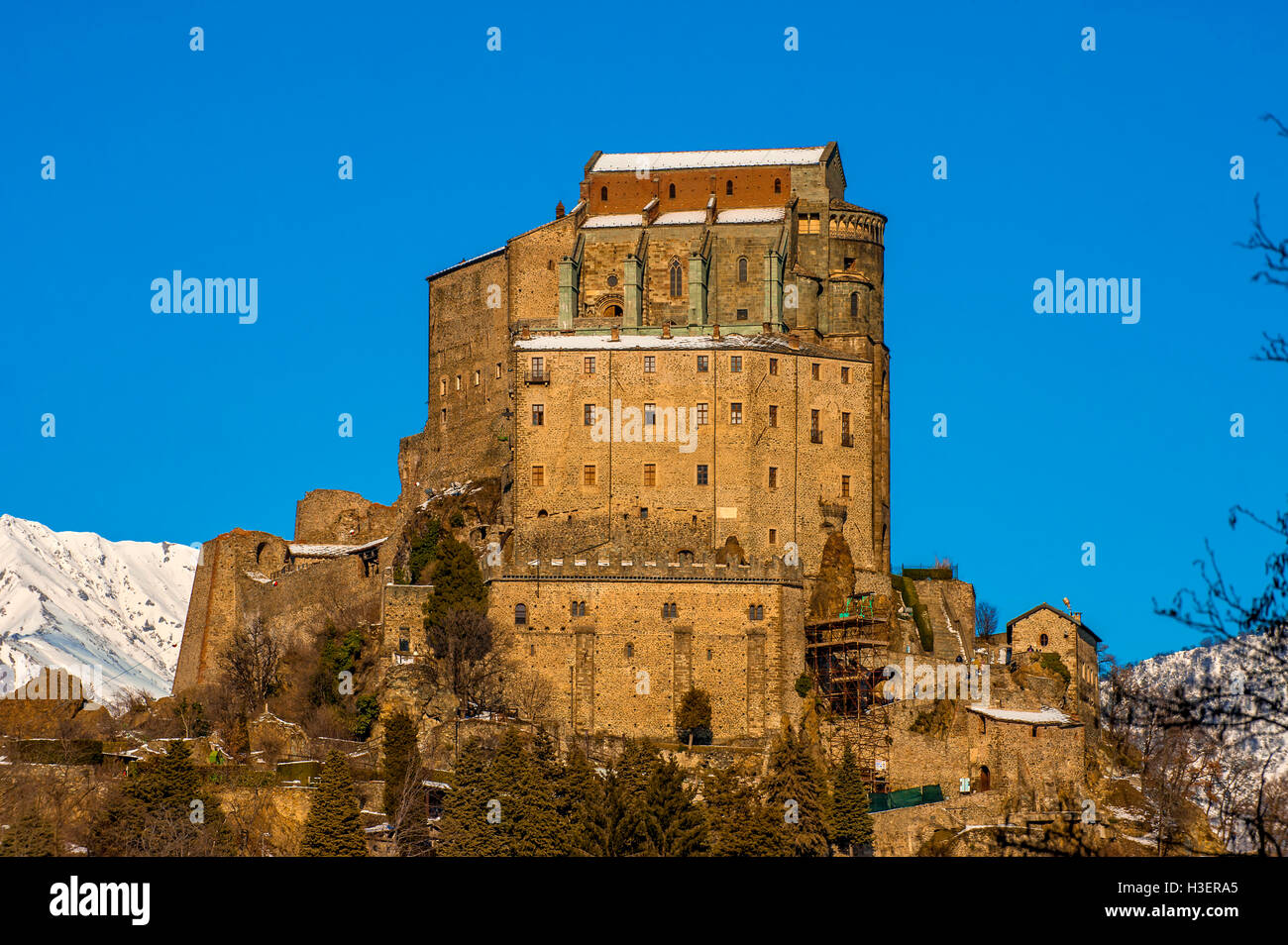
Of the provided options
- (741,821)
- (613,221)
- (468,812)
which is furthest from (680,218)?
(468,812)

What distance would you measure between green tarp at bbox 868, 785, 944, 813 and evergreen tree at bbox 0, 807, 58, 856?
29.5 metres

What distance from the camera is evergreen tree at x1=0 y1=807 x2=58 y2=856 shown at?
5678 cm

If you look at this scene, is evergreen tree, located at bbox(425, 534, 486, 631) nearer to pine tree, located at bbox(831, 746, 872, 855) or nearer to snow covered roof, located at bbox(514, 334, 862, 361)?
snow covered roof, located at bbox(514, 334, 862, 361)

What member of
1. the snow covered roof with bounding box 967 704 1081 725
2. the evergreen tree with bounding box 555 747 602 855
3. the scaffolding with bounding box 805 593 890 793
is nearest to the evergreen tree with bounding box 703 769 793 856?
the evergreen tree with bounding box 555 747 602 855

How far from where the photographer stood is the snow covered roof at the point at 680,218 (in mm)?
95438

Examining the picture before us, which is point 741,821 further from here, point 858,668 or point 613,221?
point 613,221

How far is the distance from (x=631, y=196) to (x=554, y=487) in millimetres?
20929

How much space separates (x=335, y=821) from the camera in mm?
62281

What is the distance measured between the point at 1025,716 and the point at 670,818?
17.1 metres

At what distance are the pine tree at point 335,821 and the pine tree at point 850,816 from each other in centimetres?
1746

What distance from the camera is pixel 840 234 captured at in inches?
3716

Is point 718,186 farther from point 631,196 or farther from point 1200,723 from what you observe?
point 1200,723

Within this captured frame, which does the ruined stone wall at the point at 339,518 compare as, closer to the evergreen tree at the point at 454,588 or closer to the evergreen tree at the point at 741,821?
the evergreen tree at the point at 454,588
